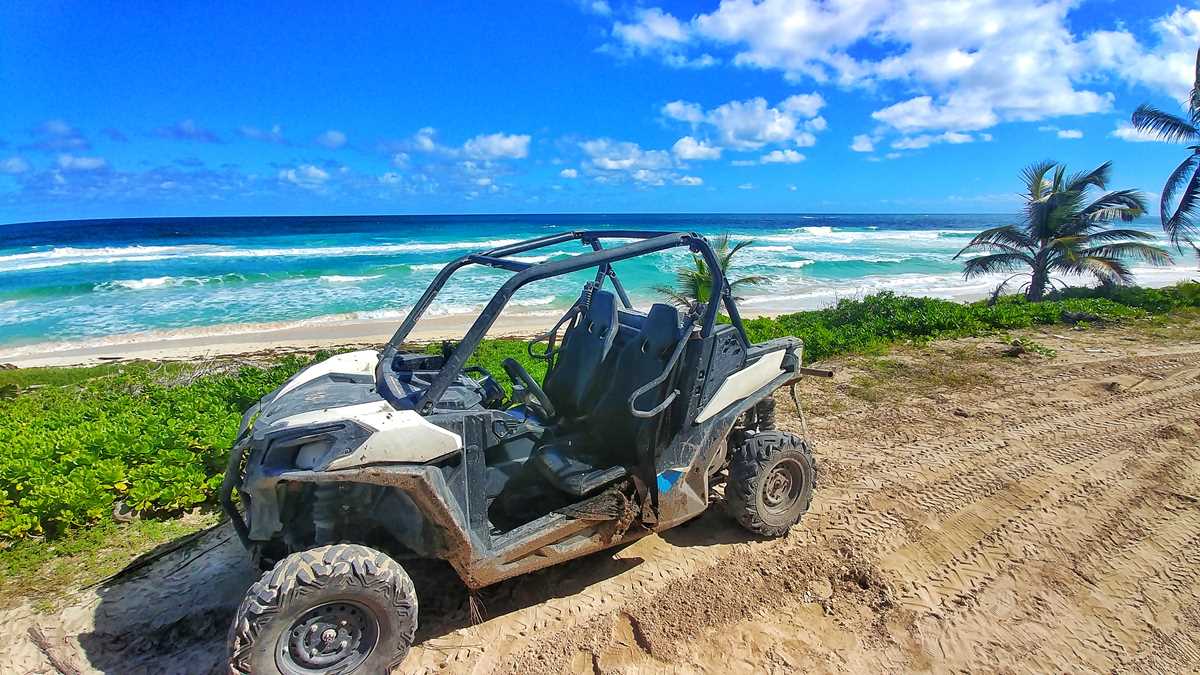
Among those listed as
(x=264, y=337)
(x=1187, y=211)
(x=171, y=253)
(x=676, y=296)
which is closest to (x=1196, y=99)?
(x=1187, y=211)

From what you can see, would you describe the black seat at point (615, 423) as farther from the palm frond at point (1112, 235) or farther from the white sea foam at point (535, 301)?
the white sea foam at point (535, 301)

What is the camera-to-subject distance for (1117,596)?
362cm

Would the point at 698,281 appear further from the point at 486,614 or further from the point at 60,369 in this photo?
Answer: the point at 60,369

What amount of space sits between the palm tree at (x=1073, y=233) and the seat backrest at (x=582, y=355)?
44.9 ft

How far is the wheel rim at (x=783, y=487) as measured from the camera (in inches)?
169

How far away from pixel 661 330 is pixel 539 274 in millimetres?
1197

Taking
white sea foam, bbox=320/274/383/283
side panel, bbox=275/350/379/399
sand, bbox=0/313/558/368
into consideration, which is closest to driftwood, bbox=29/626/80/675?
side panel, bbox=275/350/379/399

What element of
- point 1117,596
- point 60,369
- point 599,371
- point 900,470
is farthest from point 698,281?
point 60,369

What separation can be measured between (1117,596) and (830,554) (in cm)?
148

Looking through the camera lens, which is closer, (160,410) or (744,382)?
(744,382)

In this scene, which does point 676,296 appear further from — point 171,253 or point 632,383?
point 171,253

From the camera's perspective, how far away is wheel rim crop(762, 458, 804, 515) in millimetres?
4297

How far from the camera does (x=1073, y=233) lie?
1512 cm

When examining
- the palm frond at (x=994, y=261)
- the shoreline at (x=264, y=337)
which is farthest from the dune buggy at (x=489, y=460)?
the palm frond at (x=994, y=261)
